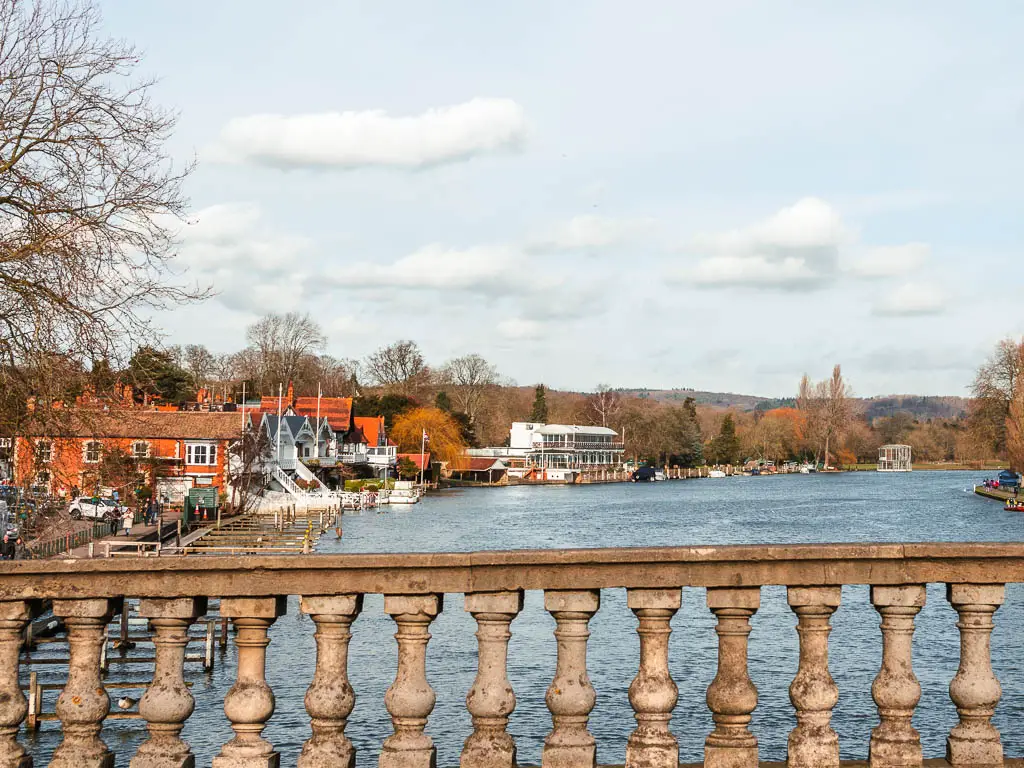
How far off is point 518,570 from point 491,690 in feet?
1.73

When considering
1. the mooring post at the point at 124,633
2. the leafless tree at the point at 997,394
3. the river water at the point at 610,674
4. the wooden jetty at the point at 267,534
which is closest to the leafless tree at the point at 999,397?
the leafless tree at the point at 997,394

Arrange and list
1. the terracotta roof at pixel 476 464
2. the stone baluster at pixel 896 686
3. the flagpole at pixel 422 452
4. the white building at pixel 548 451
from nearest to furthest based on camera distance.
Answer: the stone baluster at pixel 896 686 → the flagpole at pixel 422 452 → the terracotta roof at pixel 476 464 → the white building at pixel 548 451

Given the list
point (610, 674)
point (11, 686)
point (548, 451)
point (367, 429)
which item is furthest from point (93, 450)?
point (548, 451)

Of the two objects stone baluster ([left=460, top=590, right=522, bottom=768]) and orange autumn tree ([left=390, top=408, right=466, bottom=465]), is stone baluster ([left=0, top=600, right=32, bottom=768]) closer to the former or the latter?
stone baluster ([left=460, top=590, right=522, bottom=768])

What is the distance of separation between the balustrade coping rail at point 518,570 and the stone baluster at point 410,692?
8cm

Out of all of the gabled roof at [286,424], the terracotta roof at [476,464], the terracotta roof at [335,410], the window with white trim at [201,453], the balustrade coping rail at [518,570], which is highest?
the terracotta roof at [335,410]

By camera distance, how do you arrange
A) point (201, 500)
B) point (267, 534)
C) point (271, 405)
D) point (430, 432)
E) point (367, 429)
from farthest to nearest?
point (430, 432)
point (367, 429)
point (271, 405)
point (201, 500)
point (267, 534)

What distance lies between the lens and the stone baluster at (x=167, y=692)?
192 inches

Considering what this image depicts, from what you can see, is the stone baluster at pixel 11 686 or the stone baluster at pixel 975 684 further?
the stone baluster at pixel 975 684

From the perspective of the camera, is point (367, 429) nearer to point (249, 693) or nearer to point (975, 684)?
point (249, 693)

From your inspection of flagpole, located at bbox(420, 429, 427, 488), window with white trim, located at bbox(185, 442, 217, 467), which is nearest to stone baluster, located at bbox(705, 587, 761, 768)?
window with white trim, located at bbox(185, 442, 217, 467)

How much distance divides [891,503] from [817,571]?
342 ft

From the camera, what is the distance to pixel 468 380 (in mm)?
162875

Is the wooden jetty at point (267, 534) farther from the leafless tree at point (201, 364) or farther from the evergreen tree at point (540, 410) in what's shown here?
the evergreen tree at point (540, 410)
